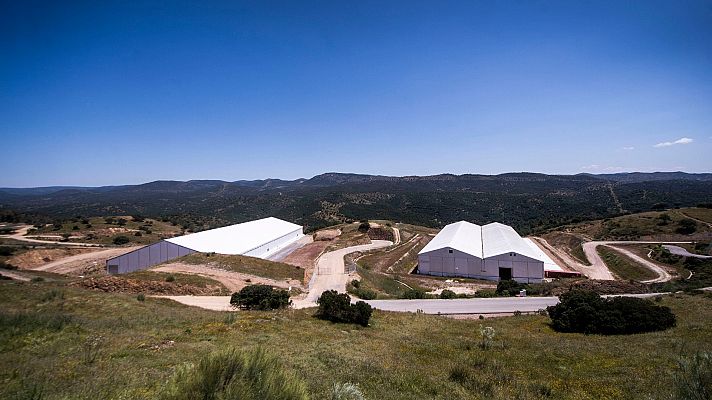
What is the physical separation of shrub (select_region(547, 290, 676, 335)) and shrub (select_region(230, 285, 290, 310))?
1725 centimetres

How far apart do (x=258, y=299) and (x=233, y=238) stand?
3442 centimetres

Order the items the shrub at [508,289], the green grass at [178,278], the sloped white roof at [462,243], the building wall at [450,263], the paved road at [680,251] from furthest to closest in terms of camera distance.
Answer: the paved road at [680,251] → the sloped white roof at [462,243] → the building wall at [450,263] → the shrub at [508,289] → the green grass at [178,278]

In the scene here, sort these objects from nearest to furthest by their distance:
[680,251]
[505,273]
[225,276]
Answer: [225,276] → [505,273] → [680,251]

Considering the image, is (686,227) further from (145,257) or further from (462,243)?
(145,257)

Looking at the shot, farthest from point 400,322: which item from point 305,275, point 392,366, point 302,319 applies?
point 305,275

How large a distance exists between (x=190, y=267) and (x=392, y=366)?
31.6m

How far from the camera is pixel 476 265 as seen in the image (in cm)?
5141

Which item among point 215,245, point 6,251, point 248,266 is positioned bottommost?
point 248,266

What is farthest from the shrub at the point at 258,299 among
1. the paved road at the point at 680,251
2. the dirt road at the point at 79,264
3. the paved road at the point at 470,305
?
the paved road at the point at 680,251

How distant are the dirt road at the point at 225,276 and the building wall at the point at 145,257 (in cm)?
811

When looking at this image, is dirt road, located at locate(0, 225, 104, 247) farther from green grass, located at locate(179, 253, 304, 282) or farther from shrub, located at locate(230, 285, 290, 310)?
shrub, located at locate(230, 285, 290, 310)

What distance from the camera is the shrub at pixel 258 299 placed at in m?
23.8

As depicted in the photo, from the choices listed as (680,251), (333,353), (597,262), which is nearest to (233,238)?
(333,353)

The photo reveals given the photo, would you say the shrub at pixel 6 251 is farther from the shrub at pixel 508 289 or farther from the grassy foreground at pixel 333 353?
the shrub at pixel 508 289
